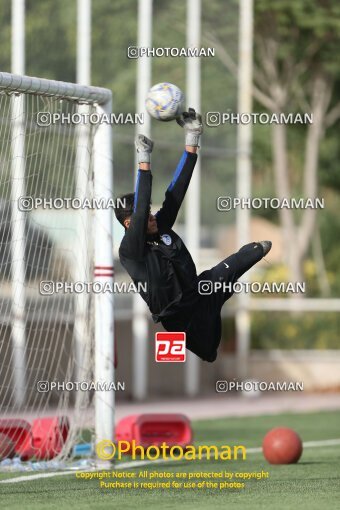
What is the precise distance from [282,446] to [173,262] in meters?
2.57

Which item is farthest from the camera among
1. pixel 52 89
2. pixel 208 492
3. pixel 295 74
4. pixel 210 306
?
pixel 295 74

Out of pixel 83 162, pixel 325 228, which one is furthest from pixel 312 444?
pixel 325 228

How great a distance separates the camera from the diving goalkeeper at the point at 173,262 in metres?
10.9

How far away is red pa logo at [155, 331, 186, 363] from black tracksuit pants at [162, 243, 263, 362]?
0.20 ft

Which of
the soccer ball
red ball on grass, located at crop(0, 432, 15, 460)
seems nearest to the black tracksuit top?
the soccer ball

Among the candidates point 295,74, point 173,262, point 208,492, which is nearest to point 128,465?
point 208,492

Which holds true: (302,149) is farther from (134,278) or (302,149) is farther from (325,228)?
(134,278)

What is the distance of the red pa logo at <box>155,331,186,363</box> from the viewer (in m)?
11.4

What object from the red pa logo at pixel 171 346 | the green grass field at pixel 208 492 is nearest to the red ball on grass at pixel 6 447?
the green grass field at pixel 208 492

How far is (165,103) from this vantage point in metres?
11.4

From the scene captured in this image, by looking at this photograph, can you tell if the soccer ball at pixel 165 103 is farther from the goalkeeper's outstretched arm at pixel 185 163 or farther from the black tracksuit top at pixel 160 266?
the black tracksuit top at pixel 160 266

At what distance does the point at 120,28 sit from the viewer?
2239 centimetres

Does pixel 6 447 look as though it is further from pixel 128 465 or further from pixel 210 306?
pixel 210 306

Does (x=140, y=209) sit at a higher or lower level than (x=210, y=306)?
higher
